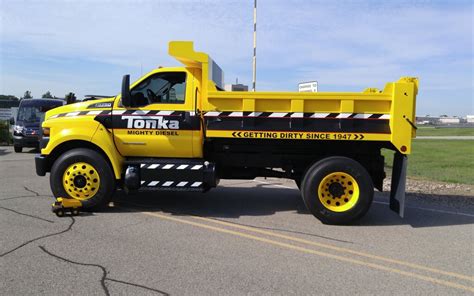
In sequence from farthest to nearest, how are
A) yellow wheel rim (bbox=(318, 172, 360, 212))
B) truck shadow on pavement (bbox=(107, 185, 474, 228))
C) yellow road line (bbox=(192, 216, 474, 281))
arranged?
1. truck shadow on pavement (bbox=(107, 185, 474, 228))
2. yellow wheel rim (bbox=(318, 172, 360, 212))
3. yellow road line (bbox=(192, 216, 474, 281))

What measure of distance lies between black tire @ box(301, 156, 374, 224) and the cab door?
1959mm

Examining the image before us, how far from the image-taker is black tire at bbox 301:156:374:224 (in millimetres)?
6285

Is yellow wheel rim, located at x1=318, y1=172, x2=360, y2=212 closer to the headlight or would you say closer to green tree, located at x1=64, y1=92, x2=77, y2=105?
green tree, located at x1=64, y1=92, x2=77, y2=105

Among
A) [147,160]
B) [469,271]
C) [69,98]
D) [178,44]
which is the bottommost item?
[469,271]

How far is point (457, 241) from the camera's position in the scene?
5.59 meters

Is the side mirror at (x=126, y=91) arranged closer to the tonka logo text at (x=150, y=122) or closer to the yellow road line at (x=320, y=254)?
the tonka logo text at (x=150, y=122)

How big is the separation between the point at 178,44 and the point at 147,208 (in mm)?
2831

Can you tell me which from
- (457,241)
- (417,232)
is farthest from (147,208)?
(457,241)

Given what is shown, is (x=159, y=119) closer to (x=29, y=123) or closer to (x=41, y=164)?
(x=41, y=164)

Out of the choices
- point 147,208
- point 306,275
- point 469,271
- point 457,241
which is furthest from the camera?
point 147,208

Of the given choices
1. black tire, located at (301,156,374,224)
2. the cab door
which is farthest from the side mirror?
black tire, located at (301,156,374,224)

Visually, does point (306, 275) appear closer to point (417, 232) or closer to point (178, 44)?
point (417, 232)

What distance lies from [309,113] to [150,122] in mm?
2596

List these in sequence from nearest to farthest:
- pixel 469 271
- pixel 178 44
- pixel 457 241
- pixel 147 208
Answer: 1. pixel 469 271
2. pixel 457 241
3. pixel 178 44
4. pixel 147 208
